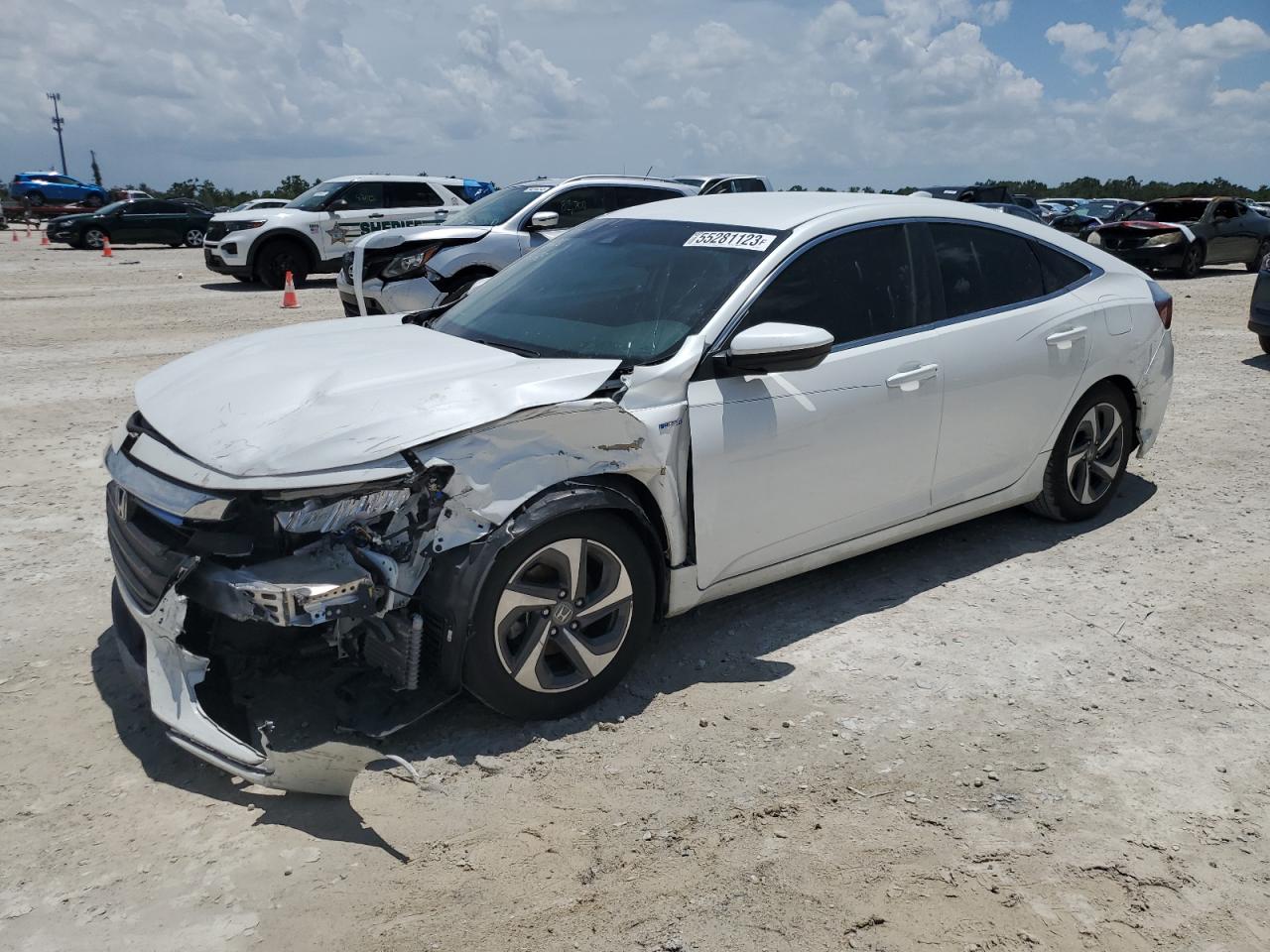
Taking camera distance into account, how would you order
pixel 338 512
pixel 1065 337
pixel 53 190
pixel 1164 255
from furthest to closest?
pixel 53 190, pixel 1164 255, pixel 1065 337, pixel 338 512

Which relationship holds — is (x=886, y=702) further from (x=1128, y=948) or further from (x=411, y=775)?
(x=411, y=775)

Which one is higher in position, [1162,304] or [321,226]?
[321,226]

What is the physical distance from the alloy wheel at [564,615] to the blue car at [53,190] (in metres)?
43.1

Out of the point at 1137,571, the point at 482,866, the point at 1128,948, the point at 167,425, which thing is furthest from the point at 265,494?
the point at 1137,571

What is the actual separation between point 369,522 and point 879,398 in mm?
2119

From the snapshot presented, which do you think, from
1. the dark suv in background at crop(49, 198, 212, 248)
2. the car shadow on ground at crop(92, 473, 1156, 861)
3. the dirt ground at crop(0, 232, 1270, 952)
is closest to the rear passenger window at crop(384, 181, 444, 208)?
the dark suv in background at crop(49, 198, 212, 248)

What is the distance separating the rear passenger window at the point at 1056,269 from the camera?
16.9 ft

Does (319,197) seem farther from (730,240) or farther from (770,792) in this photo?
(770,792)

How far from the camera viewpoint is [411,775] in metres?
3.28

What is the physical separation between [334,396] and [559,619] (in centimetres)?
102

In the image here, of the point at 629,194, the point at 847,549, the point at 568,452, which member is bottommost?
the point at 847,549

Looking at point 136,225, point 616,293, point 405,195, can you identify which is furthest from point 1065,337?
point 136,225

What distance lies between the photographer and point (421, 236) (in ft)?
36.4

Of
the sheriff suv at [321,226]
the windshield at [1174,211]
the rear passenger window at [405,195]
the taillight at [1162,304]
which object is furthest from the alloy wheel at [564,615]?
the windshield at [1174,211]
